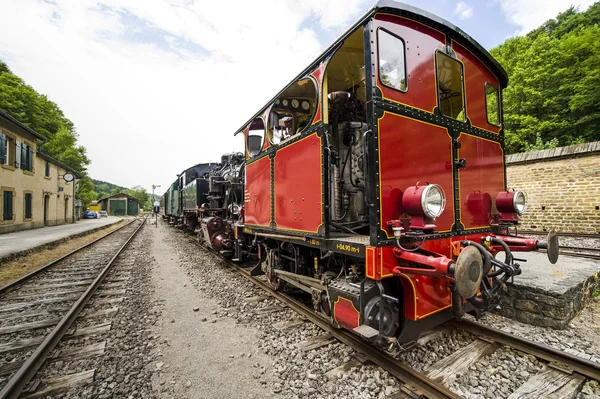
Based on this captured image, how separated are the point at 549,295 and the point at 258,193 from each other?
4510 millimetres

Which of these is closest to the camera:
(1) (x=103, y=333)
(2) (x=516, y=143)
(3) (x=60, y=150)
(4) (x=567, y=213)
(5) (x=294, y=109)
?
(1) (x=103, y=333)

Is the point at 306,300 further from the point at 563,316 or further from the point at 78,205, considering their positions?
the point at 78,205

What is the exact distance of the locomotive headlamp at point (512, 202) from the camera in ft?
12.0

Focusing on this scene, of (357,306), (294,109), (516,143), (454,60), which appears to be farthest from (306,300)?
(516,143)

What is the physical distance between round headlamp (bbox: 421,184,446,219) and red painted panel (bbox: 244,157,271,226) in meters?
2.80

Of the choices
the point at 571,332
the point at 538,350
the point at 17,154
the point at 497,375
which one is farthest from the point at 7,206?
the point at 571,332

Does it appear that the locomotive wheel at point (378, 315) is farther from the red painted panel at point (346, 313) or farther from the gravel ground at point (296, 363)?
the gravel ground at point (296, 363)

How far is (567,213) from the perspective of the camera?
990 cm

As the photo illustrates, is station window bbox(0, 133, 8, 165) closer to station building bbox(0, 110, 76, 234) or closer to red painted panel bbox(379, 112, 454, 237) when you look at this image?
station building bbox(0, 110, 76, 234)

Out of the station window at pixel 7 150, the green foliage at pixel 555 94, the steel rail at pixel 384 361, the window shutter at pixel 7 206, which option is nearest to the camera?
the steel rail at pixel 384 361

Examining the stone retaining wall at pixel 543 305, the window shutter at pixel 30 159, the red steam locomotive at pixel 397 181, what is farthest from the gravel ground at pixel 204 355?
the window shutter at pixel 30 159

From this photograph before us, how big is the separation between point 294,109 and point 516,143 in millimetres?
20238

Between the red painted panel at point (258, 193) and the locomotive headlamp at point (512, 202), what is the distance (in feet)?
11.1

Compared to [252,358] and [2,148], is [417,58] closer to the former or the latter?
[252,358]
